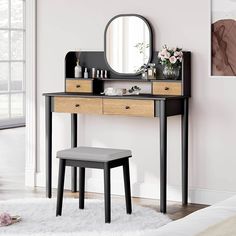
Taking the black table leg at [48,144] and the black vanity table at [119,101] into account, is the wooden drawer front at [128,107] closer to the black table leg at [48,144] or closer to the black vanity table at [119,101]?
the black vanity table at [119,101]

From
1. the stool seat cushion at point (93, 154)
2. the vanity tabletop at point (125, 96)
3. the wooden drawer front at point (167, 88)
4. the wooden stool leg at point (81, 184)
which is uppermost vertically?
the wooden drawer front at point (167, 88)

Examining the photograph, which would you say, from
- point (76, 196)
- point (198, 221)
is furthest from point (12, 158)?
point (198, 221)

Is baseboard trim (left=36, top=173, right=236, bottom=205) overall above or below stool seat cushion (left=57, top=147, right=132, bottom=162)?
below

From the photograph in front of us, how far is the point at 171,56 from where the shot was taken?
530cm

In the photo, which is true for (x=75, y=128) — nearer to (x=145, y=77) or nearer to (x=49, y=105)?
(x=49, y=105)

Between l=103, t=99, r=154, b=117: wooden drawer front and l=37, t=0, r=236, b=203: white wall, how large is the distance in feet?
1.34

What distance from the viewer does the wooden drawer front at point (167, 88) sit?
5320 mm

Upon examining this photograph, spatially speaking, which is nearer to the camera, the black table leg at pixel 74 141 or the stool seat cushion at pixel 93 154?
the stool seat cushion at pixel 93 154

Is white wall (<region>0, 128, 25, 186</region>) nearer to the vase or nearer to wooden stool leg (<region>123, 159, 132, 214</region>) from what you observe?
wooden stool leg (<region>123, 159, 132, 214</region>)

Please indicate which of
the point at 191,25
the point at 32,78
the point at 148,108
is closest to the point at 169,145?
the point at 148,108

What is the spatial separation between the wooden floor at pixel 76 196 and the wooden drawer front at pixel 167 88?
86cm

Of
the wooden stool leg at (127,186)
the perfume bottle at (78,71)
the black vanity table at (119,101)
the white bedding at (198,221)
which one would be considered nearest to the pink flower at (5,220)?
the wooden stool leg at (127,186)

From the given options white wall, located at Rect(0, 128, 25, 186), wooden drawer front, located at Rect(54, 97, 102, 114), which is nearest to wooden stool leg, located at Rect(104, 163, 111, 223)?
wooden drawer front, located at Rect(54, 97, 102, 114)

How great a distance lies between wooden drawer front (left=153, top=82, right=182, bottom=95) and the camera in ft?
17.5
